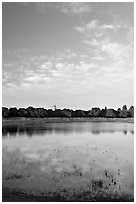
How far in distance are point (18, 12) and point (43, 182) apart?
24.1 feet

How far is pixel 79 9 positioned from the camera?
11.8 meters

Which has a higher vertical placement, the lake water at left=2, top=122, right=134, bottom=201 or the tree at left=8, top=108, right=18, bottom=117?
the tree at left=8, top=108, right=18, bottom=117

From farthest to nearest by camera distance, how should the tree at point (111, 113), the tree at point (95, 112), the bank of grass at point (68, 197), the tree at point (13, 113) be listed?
the tree at point (95, 112), the tree at point (111, 113), the tree at point (13, 113), the bank of grass at point (68, 197)

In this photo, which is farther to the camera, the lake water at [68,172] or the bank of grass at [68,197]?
the lake water at [68,172]

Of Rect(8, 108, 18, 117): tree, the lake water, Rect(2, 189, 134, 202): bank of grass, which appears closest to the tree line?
Rect(8, 108, 18, 117): tree

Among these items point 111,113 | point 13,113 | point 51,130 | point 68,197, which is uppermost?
point 13,113

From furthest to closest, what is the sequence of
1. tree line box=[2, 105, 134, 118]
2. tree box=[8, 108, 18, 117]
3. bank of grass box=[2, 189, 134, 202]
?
tree line box=[2, 105, 134, 118], tree box=[8, 108, 18, 117], bank of grass box=[2, 189, 134, 202]

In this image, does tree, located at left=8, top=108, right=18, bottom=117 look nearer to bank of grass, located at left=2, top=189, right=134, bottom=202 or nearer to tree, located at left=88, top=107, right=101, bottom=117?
tree, located at left=88, top=107, right=101, bottom=117

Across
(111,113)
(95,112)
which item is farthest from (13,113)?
(111,113)

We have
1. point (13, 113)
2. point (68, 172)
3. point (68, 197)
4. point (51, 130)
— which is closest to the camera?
point (68, 197)

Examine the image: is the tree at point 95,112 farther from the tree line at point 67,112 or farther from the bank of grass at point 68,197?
the bank of grass at point 68,197

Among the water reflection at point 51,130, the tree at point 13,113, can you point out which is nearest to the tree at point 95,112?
the tree at point 13,113

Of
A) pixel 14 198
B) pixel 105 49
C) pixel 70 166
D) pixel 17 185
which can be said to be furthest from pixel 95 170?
pixel 105 49

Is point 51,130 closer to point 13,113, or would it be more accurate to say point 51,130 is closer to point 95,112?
point 13,113
